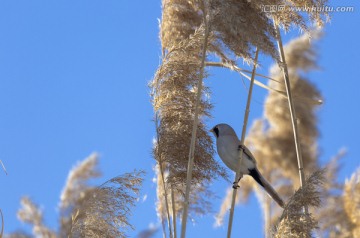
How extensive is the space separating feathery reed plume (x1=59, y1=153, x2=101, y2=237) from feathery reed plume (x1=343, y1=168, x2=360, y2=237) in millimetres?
2205

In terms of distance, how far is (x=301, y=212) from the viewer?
2879 millimetres

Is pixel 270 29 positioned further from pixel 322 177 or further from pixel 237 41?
pixel 322 177

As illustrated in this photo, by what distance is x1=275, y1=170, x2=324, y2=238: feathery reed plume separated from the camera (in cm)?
282

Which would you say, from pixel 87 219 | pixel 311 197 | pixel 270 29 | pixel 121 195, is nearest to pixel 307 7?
pixel 270 29

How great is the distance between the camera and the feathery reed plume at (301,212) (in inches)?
111

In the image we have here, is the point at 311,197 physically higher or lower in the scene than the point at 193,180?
lower

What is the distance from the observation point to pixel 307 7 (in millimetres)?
3652

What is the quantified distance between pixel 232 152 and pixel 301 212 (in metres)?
1.05

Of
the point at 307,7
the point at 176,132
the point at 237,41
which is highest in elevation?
the point at 307,7

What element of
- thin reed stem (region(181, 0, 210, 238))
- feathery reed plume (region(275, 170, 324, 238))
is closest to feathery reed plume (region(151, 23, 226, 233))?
thin reed stem (region(181, 0, 210, 238))

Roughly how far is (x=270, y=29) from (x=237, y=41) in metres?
0.20

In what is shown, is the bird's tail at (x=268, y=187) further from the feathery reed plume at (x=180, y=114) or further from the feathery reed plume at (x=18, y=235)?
the feathery reed plume at (x=18, y=235)

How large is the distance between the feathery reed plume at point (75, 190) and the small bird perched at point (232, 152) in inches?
35.1

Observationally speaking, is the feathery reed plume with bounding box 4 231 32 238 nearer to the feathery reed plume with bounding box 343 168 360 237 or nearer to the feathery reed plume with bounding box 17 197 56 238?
the feathery reed plume with bounding box 17 197 56 238
